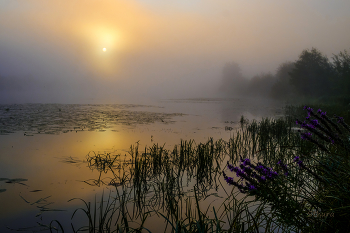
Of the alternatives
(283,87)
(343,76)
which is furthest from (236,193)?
(283,87)

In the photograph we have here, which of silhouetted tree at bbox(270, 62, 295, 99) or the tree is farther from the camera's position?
silhouetted tree at bbox(270, 62, 295, 99)

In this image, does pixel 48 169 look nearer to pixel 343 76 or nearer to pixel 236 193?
pixel 236 193

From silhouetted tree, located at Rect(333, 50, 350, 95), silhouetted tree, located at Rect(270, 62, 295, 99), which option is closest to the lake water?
silhouetted tree, located at Rect(333, 50, 350, 95)

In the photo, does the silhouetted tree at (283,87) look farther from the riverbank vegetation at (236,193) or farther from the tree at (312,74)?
the riverbank vegetation at (236,193)

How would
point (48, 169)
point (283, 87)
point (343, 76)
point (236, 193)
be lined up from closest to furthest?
point (236, 193) < point (48, 169) < point (343, 76) < point (283, 87)

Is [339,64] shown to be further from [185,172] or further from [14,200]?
[14,200]

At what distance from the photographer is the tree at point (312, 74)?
3734cm

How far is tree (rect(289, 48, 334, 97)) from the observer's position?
37344 mm

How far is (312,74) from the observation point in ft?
127

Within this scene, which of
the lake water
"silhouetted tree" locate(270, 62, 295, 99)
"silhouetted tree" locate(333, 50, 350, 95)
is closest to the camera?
the lake water

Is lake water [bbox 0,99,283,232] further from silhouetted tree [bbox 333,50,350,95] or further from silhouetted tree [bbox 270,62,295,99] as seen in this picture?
silhouetted tree [bbox 270,62,295,99]

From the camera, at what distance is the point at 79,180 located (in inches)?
195

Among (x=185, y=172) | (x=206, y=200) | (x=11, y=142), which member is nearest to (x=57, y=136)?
(x=11, y=142)

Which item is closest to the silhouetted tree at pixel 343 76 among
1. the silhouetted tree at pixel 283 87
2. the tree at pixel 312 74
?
the tree at pixel 312 74
